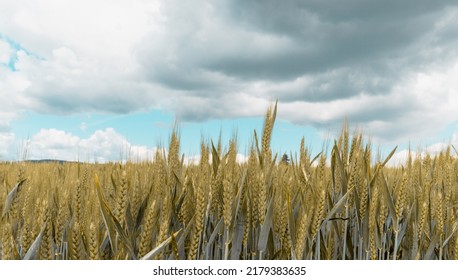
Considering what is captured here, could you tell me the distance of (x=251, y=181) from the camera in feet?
5.36

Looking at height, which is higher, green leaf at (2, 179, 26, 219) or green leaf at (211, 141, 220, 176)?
green leaf at (211, 141, 220, 176)

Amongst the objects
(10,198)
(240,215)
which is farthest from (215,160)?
(10,198)

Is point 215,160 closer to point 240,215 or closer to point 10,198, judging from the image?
point 240,215

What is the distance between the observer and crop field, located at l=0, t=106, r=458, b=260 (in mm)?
1377

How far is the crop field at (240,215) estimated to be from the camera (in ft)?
4.52

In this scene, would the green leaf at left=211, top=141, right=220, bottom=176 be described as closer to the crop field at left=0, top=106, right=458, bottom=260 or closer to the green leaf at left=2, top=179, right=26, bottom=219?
the crop field at left=0, top=106, right=458, bottom=260

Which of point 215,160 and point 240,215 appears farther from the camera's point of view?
point 215,160

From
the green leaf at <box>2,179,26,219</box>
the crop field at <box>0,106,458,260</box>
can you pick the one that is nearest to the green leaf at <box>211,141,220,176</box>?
the crop field at <box>0,106,458,260</box>

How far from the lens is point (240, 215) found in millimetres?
1546

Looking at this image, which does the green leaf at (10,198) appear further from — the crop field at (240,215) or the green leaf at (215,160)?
the green leaf at (215,160)

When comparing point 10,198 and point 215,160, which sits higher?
point 215,160

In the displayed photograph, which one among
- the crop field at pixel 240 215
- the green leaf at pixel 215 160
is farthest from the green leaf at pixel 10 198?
the green leaf at pixel 215 160
